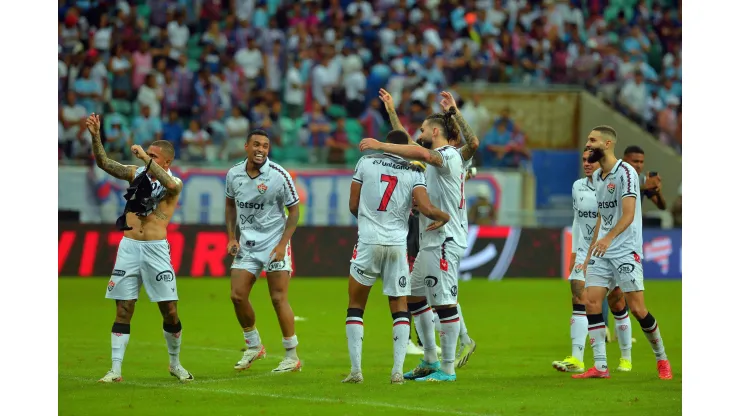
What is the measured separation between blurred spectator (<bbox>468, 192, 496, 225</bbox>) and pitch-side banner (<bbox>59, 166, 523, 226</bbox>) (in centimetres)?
34

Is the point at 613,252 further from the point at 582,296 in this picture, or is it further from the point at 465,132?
the point at 465,132

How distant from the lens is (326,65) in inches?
1082

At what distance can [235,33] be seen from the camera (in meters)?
28.3

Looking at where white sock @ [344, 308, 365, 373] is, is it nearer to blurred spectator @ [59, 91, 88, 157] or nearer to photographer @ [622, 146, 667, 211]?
photographer @ [622, 146, 667, 211]

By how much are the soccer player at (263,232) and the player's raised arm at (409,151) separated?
1.65 metres

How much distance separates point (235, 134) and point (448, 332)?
15480mm

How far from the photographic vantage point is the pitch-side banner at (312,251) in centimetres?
2183

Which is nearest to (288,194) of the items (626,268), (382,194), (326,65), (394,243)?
(382,194)

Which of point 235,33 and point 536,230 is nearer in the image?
point 536,230

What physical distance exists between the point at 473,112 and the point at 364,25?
4.30m

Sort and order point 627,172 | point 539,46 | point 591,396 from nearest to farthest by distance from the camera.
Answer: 1. point 591,396
2. point 627,172
3. point 539,46

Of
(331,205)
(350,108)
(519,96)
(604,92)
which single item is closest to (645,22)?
(604,92)

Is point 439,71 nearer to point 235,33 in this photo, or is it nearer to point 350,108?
point 350,108

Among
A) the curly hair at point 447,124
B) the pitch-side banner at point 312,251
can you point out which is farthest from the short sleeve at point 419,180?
the pitch-side banner at point 312,251
